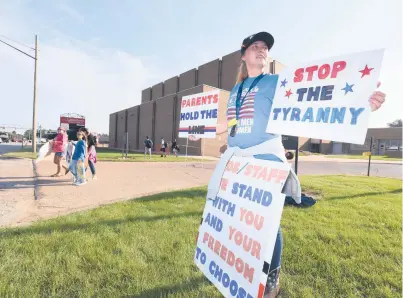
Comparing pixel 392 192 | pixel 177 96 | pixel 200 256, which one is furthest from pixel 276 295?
pixel 177 96

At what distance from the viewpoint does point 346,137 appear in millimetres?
1444

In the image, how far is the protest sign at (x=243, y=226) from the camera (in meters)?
1.59

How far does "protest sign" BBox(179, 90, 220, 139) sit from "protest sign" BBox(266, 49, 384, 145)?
3355 mm

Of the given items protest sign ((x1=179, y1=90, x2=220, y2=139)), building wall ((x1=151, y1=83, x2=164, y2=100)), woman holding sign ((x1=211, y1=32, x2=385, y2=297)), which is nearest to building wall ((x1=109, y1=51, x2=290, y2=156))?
building wall ((x1=151, y1=83, x2=164, y2=100))

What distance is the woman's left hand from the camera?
54.3 inches

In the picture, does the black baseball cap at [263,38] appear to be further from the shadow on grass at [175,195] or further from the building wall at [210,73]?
the building wall at [210,73]

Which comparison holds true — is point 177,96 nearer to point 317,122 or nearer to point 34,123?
point 34,123

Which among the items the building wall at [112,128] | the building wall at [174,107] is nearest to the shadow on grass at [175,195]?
the building wall at [174,107]

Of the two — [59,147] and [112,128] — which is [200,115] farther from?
[112,128]

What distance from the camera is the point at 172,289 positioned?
7.58 feet

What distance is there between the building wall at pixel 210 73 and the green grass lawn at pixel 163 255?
3607 cm

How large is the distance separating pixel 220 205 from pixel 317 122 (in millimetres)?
982

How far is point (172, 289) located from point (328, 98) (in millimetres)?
2063

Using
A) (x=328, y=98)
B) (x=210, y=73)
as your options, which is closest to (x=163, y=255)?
(x=328, y=98)
